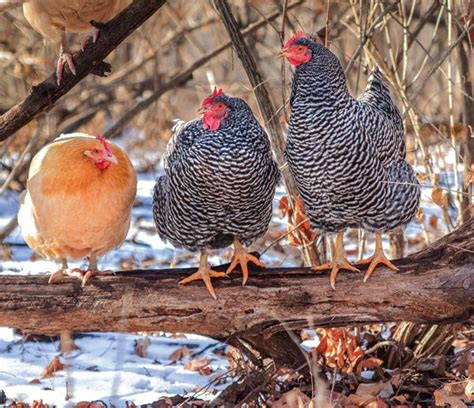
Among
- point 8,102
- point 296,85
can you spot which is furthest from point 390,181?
point 8,102

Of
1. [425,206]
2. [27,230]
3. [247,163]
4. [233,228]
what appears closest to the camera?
[247,163]

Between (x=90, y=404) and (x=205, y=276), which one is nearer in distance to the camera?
(x=205, y=276)

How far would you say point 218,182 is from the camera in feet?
11.3

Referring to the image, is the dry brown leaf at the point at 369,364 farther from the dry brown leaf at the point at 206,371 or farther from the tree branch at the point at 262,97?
the dry brown leaf at the point at 206,371

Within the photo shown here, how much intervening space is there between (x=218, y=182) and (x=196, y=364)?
1.42 m

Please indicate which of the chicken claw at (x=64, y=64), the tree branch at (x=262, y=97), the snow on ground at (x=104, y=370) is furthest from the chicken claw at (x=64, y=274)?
the tree branch at (x=262, y=97)

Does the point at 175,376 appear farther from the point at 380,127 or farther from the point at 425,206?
the point at 425,206

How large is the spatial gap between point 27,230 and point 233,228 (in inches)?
43.8

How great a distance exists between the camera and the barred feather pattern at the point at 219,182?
136 inches

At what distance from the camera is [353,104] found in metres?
3.59

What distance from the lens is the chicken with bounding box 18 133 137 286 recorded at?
3.72m

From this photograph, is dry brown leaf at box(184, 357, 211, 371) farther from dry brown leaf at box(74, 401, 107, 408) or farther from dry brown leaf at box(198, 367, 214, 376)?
dry brown leaf at box(74, 401, 107, 408)

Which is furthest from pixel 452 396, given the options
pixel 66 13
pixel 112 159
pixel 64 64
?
pixel 66 13

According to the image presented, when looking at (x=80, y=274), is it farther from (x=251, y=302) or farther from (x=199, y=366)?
(x=199, y=366)
